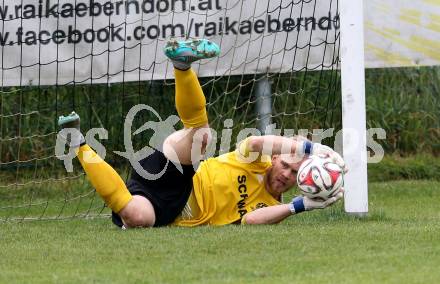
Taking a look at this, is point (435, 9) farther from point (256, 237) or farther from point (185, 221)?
point (256, 237)

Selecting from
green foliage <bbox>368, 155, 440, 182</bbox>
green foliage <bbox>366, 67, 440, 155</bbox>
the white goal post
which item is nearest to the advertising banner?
green foliage <bbox>368, 155, 440, 182</bbox>

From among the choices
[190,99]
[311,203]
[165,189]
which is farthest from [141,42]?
[311,203]

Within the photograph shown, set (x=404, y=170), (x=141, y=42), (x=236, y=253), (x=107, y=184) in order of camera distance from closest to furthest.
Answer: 1. (x=236, y=253)
2. (x=107, y=184)
3. (x=141, y=42)
4. (x=404, y=170)

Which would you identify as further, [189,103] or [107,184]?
[107,184]

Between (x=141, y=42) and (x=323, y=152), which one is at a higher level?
(x=141, y=42)

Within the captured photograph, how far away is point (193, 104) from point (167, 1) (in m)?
3.08

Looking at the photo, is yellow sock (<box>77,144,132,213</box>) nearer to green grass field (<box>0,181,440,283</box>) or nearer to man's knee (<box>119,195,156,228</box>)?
man's knee (<box>119,195,156,228</box>)

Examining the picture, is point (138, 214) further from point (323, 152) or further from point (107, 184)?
point (323, 152)

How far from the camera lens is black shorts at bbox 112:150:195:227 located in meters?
6.93

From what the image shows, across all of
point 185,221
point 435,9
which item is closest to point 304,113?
point 435,9

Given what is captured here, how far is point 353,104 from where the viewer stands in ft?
22.4

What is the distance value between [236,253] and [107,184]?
165cm

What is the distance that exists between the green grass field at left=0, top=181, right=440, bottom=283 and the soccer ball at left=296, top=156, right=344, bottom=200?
0.23 metres

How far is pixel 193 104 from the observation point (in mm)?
6602
